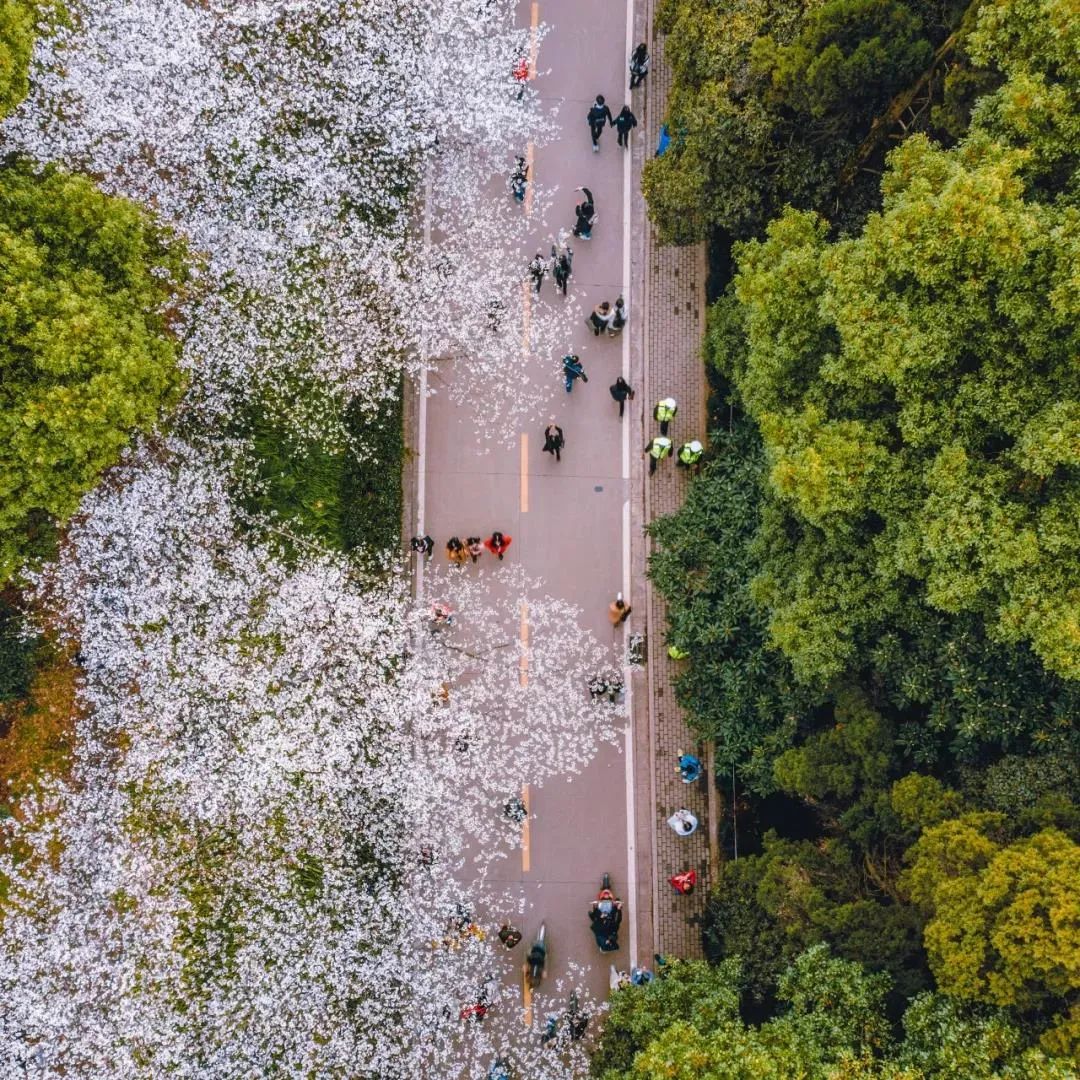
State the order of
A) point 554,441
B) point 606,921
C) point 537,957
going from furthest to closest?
1. point 554,441
2. point 606,921
3. point 537,957

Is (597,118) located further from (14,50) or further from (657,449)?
(14,50)

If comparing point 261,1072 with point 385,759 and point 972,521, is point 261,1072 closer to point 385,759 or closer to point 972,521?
point 385,759

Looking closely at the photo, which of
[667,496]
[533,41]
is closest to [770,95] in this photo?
[533,41]

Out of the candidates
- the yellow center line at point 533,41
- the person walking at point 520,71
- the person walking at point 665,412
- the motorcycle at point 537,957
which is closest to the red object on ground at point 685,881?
the motorcycle at point 537,957

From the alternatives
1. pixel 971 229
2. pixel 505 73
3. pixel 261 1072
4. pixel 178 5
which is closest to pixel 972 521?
pixel 971 229

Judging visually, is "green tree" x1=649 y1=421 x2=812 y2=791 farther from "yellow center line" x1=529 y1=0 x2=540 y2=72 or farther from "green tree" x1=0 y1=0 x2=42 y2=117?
"green tree" x1=0 y1=0 x2=42 y2=117

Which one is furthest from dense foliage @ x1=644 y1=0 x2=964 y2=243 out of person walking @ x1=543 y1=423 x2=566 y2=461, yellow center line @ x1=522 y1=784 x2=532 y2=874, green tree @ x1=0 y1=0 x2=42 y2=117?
yellow center line @ x1=522 y1=784 x2=532 y2=874

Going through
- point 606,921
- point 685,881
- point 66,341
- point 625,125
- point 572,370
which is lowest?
point 606,921
